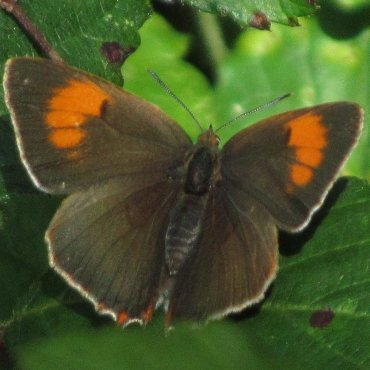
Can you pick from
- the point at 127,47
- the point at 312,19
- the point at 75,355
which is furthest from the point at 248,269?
the point at 312,19

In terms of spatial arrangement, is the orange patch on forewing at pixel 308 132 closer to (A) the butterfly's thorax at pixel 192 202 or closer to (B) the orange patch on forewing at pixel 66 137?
(A) the butterfly's thorax at pixel 192 202

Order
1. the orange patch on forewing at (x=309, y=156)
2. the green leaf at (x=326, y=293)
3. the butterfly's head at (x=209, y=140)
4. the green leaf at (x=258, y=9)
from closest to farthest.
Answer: the green leaf at (x=326, y=293) → the orange patch on forewing at (x=309, y=156) → the butterfly's head at (x=209, y=140) → the green leaf at (x=258, y=9)

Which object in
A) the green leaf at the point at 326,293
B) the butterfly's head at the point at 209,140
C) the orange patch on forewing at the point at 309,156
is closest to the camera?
the green leaf at the point at 326,293

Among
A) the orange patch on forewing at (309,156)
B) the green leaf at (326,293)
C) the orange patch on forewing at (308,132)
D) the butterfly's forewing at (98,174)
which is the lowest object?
the green leaf at (326,293)

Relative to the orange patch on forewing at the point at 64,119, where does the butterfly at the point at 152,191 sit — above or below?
below

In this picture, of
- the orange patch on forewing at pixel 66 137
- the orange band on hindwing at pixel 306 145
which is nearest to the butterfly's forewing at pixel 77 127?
the orange patch on forewing at pixel 66 137

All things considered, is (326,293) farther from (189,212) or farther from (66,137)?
(66,137)

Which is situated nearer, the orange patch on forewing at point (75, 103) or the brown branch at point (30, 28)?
the orange patch on forewing at point (75, 103)
